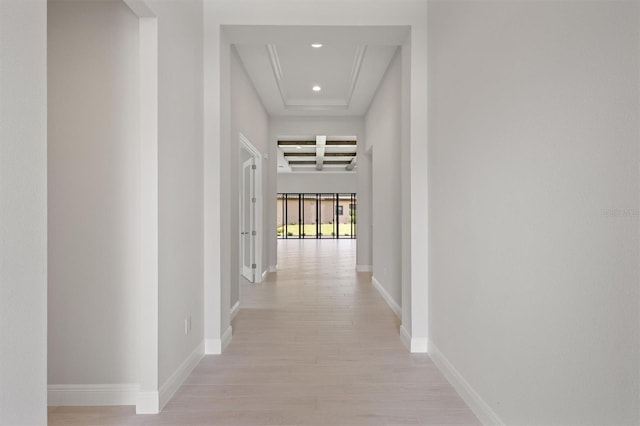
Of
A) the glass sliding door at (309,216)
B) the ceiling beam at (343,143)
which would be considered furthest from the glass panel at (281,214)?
the ceiling beam at (343,143)

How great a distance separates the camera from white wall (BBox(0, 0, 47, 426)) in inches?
50.6

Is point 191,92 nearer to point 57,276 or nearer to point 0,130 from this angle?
point 57,276

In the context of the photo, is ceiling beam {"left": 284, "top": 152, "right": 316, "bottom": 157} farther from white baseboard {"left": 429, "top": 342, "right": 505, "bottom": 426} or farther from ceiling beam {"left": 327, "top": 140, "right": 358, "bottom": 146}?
white baseboard {"left": 429, "top": 342, "right": 505, "bottom": 426}

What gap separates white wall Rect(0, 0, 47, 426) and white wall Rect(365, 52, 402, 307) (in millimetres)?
3850

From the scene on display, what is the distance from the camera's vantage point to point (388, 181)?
17.9 feet

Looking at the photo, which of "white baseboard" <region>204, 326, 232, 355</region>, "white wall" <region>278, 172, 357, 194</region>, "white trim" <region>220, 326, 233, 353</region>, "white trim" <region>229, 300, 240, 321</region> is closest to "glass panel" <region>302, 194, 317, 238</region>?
"white wall" <region>278, 172, 357, 194</region>

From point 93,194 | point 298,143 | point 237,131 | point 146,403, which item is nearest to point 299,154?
point 298,143

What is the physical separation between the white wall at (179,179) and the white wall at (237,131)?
53 centimetres

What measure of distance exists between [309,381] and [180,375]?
954mm

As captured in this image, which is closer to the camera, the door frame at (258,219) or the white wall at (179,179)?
the white wall at (179,179)

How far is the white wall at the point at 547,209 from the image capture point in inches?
→ 52.4

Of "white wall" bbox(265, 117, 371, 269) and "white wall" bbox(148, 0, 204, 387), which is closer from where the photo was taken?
"white wall" bbox(148, 0, 204, 387)

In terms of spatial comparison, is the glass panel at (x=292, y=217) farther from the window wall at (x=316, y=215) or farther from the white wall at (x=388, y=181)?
the white wall at (x=388, y=181)

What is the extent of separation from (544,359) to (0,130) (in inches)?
90.3
